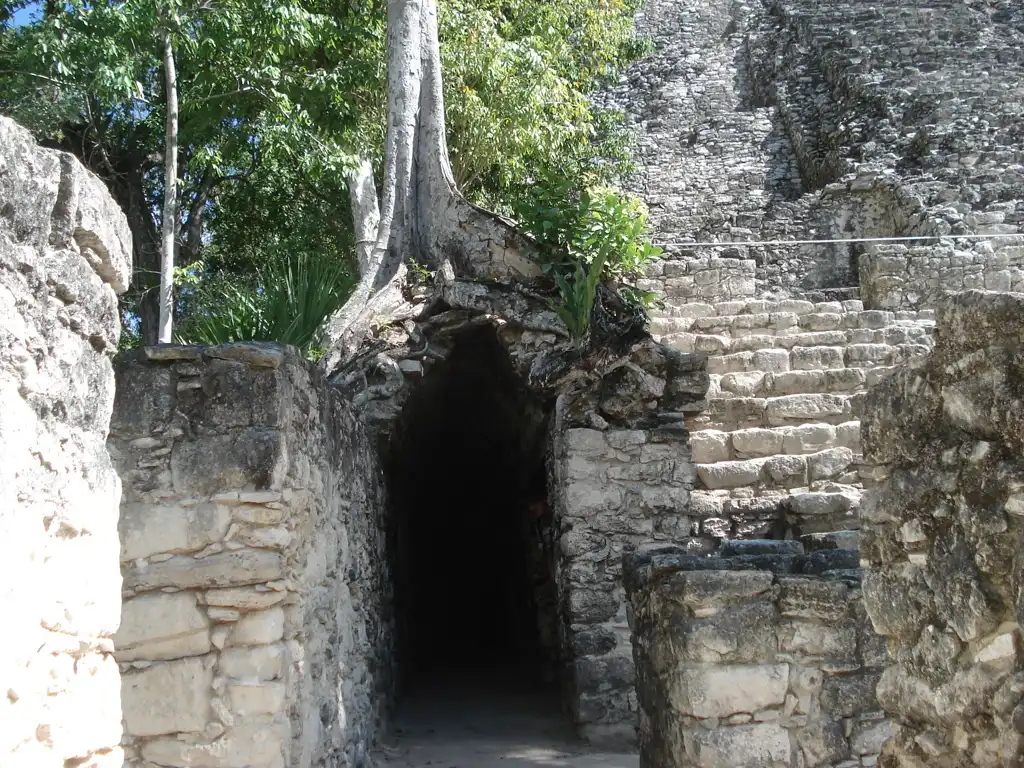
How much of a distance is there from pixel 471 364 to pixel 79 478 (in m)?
5.56

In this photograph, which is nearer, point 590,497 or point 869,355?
point 590,497

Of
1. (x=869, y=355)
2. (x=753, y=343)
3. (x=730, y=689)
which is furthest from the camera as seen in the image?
(x=753, y=343)

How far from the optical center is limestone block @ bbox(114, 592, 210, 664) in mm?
3092

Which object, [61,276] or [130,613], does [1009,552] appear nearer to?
[61,276]

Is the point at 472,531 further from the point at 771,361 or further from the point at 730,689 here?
the point at 730,689

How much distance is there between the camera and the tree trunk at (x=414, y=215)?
21.2ft

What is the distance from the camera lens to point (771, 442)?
6254 millimetres

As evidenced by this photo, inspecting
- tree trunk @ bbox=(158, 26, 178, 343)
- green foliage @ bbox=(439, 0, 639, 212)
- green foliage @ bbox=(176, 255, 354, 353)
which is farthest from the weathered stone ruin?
tree trunk @ bbox=(158, 26, 178, 343)

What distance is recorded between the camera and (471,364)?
7.37m

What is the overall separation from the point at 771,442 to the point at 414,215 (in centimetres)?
322

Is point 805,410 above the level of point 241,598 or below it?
above

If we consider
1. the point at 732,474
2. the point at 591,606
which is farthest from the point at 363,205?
the point at 591,606

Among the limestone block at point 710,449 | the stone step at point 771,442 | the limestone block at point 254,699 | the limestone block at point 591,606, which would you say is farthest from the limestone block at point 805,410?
the limestone block at point 254,699

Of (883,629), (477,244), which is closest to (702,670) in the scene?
(883,629)
